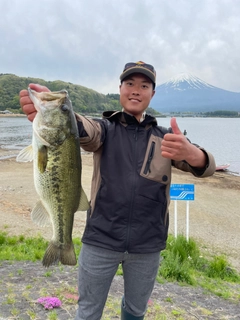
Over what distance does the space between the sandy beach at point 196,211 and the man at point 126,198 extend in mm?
5492

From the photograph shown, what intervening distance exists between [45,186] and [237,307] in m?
4.01

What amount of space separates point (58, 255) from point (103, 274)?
45cm

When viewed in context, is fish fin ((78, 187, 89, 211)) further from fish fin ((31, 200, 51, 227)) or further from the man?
fish fin ((31, 200, 51, 227))

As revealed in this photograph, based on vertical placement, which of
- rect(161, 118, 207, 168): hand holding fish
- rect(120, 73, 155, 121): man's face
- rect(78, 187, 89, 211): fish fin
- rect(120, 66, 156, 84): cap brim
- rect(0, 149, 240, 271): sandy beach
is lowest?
rect(0, 149, 240, 271): sandy beach

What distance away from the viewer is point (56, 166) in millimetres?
2602

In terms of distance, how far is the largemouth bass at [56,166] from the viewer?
243 cm

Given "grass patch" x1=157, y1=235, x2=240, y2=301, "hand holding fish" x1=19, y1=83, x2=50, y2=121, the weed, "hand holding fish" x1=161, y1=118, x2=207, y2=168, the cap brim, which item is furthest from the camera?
"grass patch" x1=157, y1=235, x2=240, y2=301

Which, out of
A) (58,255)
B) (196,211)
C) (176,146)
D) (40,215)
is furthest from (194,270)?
(196,211)

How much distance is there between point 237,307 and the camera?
4.89m

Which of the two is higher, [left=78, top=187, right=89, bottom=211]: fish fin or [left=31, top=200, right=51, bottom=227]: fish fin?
[left=78, top=187, right=89, bottom=211]: fish fin

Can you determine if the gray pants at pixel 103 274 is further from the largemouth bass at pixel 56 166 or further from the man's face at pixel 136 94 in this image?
the man's face at pixel 136 94

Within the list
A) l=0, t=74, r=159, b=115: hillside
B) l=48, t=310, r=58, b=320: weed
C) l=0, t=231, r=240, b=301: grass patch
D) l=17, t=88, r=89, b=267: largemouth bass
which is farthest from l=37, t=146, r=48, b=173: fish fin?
l=0, t=74, r=159, b=115: hillside

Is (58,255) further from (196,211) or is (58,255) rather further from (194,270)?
(196,211)

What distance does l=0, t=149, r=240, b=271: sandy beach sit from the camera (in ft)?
29.3
